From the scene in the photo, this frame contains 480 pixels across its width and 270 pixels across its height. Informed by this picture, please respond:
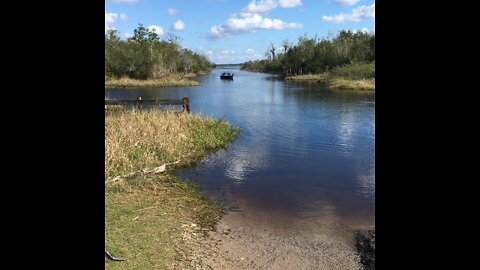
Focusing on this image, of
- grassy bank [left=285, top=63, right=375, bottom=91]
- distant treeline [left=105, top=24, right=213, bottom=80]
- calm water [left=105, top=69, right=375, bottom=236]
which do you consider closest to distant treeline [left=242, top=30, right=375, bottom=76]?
grassy bank [left=285, top=63, right=375, bottom=91]

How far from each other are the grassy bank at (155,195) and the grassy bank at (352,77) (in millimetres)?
32402

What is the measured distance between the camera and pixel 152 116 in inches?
639

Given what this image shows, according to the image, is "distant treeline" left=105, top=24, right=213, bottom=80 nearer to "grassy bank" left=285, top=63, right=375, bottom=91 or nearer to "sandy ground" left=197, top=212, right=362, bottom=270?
"grassy bank" left=285, top=63, right=375, bottom=91

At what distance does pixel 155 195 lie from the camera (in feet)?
31.6

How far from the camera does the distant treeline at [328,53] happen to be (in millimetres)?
68750

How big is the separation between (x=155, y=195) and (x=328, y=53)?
69.5m

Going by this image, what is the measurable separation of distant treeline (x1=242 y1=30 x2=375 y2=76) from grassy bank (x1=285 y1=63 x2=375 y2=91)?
3559 millimetres

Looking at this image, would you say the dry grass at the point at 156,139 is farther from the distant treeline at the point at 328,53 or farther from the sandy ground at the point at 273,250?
the distant treeline at the point at 328,53

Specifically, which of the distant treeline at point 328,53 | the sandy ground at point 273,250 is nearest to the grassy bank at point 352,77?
the distant treeline at point 328,53

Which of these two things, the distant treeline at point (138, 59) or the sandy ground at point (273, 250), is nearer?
the sandy ground at point (273, 250)

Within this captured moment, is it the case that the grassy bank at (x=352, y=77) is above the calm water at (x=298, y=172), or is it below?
above
